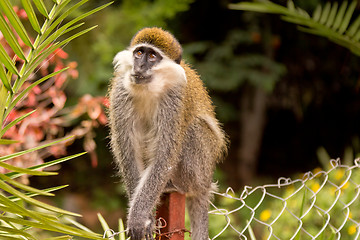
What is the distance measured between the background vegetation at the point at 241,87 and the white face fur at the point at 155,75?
232cm

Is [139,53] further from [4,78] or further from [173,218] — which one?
[4,78]

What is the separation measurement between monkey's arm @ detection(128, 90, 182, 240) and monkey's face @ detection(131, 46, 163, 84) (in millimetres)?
221

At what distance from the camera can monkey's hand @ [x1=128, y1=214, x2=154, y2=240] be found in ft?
8.20

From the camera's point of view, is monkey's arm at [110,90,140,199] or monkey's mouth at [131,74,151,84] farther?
monkey's arm at [110,90,140,199]

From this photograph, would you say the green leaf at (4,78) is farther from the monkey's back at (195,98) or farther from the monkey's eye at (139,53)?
the monkey's back at (195,98)

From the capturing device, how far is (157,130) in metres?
2.87

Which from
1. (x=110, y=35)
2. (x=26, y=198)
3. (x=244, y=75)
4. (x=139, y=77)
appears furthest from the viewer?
(x=244, y=75)

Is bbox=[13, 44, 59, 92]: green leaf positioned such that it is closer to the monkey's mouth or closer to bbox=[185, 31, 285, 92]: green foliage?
the monkey's mouth

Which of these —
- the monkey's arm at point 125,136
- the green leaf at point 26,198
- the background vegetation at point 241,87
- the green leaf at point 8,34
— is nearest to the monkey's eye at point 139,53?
the monkey's arm at point 125,136

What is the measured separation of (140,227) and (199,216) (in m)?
0.43

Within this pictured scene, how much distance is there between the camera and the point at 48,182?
7.53 m

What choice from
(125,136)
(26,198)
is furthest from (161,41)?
(26,198)

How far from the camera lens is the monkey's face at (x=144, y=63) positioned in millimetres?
2684

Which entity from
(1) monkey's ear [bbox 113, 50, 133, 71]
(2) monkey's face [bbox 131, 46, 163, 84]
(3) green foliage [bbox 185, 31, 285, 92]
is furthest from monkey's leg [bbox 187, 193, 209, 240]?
(3) green foliage [bbox 185, 31, 285, 92]
